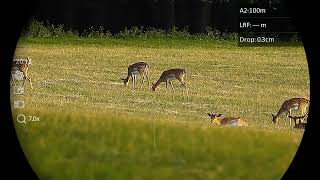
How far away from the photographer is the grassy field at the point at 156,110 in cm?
317

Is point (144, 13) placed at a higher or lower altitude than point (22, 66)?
higher

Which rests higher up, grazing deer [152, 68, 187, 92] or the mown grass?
grazing deer [152, 68, 187, 92]

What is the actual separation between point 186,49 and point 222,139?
0.41m

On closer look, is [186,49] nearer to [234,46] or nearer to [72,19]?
[234,46]

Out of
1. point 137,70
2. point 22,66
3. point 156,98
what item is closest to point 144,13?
point 137,70

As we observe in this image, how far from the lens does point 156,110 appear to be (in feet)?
10.5

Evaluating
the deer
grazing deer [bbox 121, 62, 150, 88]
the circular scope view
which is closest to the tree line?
the circular scope view

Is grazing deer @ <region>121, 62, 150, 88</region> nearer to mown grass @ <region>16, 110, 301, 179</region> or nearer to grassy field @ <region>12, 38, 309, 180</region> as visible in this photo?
grassy field @ <region>12, 38, 309, 180</region>

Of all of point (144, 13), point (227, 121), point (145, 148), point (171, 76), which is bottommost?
point (145, 148)

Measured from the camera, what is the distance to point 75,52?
10.7 feet

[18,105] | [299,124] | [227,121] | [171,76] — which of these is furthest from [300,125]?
[18,105]

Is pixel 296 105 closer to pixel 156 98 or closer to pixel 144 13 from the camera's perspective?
pixel 156 98

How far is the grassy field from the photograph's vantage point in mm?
3172

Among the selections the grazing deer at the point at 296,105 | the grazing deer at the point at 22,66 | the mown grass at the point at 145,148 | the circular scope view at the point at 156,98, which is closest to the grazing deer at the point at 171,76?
the circular scope view at the point at 156,98
